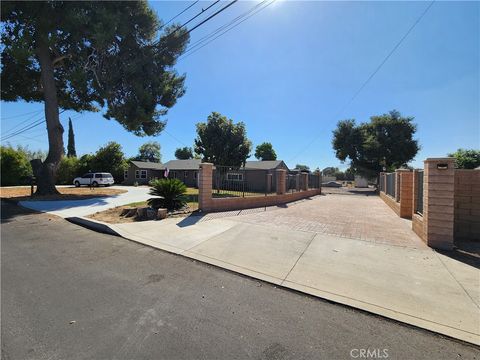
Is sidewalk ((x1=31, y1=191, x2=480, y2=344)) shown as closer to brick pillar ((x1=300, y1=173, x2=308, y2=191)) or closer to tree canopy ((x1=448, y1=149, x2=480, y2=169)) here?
brick pillar ((x1=300, y1=173, x2=308, y2=191))

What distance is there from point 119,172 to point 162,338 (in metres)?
36.2

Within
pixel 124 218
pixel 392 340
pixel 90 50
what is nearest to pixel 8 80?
pixel 90 50

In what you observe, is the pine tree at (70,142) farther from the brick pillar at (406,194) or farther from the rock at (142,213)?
the brick pillar at (406,194)

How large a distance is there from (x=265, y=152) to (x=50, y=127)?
50.8 metres

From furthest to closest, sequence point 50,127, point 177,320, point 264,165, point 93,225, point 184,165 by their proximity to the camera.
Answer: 1. point 184,165
2. point 264,165
3. point 50,127
4. point 93,225
5. point 177,320

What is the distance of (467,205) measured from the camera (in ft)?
20.5

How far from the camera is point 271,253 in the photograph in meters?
5.12

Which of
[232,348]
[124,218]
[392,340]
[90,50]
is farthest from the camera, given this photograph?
[90,50]

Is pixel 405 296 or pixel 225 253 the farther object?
pixel 225 253

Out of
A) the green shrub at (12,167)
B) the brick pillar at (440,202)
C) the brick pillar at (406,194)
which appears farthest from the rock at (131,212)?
the green shrub at (12,167)

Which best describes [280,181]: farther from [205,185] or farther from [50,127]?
[50,127]

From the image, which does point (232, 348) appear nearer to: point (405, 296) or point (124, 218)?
point (405, 296)

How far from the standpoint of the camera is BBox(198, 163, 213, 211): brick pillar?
9477 millimetres

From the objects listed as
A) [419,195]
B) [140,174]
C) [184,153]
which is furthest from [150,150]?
[419,195]
